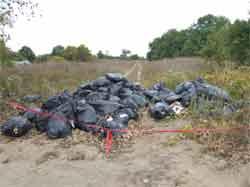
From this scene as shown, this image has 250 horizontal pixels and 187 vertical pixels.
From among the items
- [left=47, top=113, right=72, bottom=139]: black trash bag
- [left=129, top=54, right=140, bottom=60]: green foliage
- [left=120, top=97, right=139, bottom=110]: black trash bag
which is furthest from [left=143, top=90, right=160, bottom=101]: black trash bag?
[left=129, top=54, right=140, bottom=60]: green foliage

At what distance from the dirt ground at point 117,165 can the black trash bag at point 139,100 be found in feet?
3.67

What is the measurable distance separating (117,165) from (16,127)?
1.82 m

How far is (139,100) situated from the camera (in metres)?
4.67

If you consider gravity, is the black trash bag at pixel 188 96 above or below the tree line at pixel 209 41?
below

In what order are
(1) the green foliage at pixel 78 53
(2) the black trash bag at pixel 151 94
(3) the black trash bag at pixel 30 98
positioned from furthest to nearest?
(1) the green foliage at pixel 78 53
(3) the black trash bag at pixel 30 98
(2) the black trash bag at pixel 151 94

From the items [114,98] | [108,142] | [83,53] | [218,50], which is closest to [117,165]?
[108,142]

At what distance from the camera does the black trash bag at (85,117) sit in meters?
3.83

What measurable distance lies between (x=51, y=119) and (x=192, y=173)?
2202 millimetres

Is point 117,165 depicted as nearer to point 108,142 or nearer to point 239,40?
point 108,142

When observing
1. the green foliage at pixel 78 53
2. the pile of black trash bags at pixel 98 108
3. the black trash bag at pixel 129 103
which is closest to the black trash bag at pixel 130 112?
the pile of black trash bags at pixel 98 108

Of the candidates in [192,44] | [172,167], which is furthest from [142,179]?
[192,44]

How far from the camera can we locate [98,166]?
287 centimetres

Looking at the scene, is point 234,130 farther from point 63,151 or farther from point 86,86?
point 86,86

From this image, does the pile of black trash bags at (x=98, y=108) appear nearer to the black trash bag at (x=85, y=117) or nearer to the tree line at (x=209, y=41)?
the black trash bag at (x=85, y=117)
